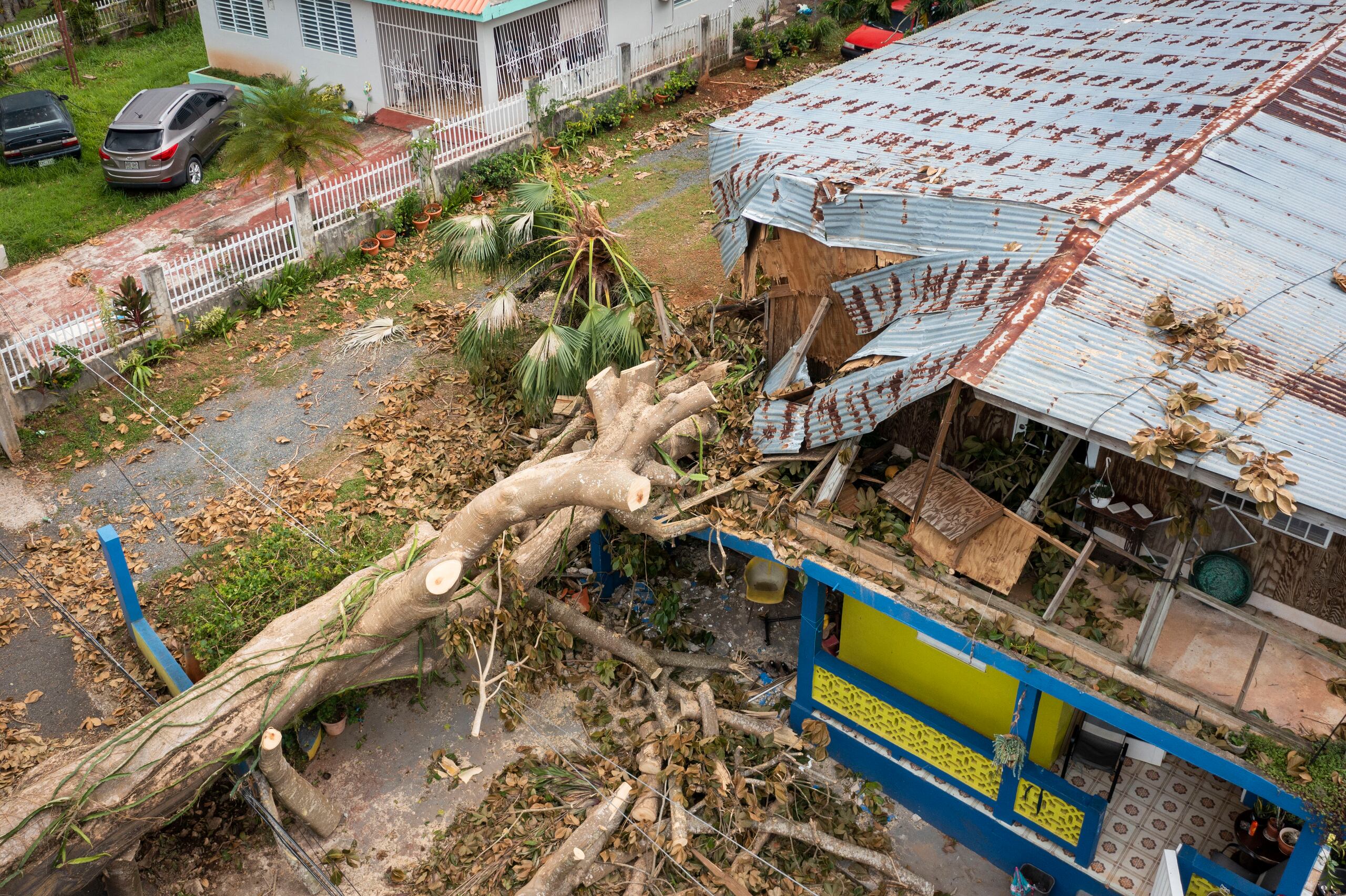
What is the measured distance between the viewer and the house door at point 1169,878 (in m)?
7.67

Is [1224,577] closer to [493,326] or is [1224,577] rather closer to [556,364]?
[556,364]

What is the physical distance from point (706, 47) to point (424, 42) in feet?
22.1

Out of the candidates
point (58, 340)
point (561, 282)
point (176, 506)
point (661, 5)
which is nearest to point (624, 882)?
point (561, 282)

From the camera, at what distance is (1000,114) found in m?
11.1

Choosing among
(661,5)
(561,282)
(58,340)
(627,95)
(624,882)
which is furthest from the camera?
(661,5)

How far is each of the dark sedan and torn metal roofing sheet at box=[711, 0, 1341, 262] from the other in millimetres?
15135

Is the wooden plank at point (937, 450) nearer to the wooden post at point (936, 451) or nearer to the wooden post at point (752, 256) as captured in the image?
the wooden post at point (936, 451)

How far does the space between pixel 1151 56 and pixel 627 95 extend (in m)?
12.5

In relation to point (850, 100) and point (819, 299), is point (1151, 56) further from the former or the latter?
point (819, 299)

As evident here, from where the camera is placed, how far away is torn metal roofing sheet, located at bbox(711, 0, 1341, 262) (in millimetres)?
9148

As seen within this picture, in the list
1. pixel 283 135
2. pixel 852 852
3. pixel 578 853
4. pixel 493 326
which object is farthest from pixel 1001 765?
pixel 283 135

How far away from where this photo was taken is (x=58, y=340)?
1432cm

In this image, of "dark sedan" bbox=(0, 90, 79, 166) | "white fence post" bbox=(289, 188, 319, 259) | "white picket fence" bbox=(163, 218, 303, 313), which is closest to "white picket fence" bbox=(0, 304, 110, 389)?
"white picket fence" bbox=(163, 218, 303, 313)

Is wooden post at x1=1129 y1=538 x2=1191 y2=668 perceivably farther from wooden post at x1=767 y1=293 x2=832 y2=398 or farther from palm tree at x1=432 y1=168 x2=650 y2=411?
palm tree at x1=432 y1=168 x2=650 y2=411
